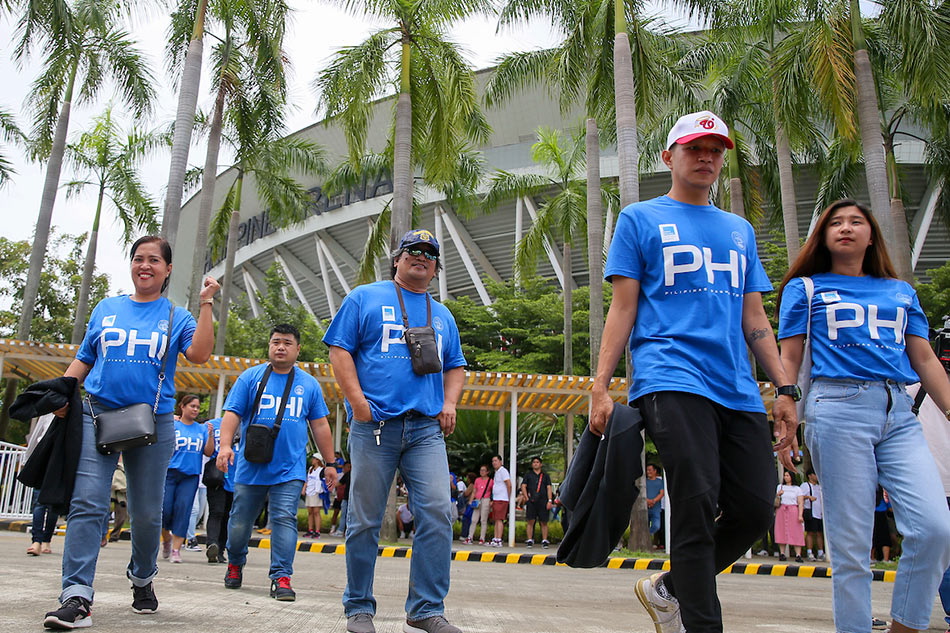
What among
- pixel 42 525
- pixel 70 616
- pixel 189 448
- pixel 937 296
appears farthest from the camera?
pixel 937 296

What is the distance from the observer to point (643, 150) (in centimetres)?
2309

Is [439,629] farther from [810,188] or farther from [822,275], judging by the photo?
[810,188]

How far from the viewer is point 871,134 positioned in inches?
554

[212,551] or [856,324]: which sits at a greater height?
[856,324]

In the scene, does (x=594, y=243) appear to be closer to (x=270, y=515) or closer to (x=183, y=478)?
(x=183, y=478)

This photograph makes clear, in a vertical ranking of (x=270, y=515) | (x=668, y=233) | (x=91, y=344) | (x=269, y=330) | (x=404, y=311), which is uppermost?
(x=269, y=330)

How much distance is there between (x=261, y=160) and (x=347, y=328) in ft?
64.6

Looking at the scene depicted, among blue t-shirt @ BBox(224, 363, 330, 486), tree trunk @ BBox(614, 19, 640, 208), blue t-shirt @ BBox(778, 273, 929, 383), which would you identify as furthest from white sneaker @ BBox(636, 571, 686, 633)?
tree trunk @ BBox(614, 19, 640, 208)

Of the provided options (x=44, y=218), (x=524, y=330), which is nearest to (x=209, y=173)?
(x=44, y=218)

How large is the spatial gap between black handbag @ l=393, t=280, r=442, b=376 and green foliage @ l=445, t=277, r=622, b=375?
21.7 meters

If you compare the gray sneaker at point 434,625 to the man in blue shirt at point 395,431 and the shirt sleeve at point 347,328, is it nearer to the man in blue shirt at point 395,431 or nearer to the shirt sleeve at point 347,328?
the man in blue shirt at point 395,431

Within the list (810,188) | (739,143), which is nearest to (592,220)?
(739,143)

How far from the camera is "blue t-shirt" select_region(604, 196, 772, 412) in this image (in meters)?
2.92

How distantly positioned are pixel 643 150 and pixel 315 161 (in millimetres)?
9272
